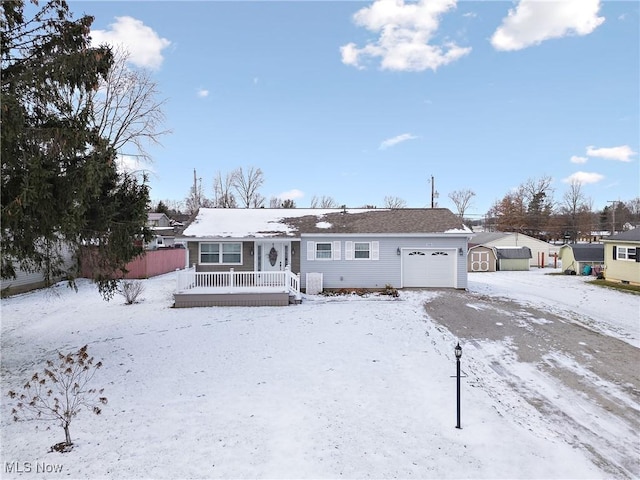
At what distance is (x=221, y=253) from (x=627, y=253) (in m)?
23.1

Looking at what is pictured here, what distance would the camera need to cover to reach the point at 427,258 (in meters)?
17.6

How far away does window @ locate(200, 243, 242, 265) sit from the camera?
16.8m

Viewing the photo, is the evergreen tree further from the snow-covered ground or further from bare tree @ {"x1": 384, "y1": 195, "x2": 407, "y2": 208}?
bare tree @ {"x1": 384, "y1": 195, "x2": 407, "y2": 208}

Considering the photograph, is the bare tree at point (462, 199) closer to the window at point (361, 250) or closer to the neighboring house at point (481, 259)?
the neighboring house at point (481, 259)

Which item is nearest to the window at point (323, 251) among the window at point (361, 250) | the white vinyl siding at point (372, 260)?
the white vinyl siding at point (372, 260)

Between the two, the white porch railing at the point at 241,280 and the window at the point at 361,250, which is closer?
the white porch railing at the point at 241,280

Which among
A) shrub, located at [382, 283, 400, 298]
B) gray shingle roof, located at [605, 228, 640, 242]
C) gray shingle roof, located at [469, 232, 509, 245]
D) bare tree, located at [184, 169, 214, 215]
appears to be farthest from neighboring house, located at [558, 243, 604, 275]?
bare tree, located at [184, 169, 214, 215]

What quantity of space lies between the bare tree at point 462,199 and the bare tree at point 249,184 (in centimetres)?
3933

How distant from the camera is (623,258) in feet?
68.5

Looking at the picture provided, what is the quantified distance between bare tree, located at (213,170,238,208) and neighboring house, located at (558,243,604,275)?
36.5m
